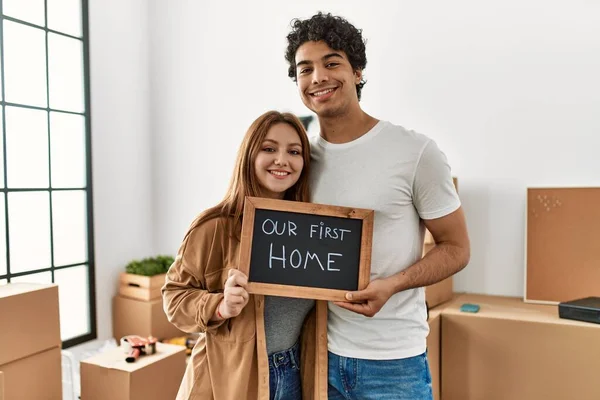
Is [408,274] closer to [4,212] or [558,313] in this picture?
[558,313]

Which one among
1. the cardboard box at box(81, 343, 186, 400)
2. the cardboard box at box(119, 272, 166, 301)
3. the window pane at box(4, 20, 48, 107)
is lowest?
the cardboard box at box(81, 343, 186, 400)

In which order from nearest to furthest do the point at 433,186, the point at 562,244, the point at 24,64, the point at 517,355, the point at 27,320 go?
1. the point at 433,186
2. the point at 27,320
3. the point at 517,355
4. the point at 562,244
5. the point at 24,64

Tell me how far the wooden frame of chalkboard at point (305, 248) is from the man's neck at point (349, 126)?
248 millimetres

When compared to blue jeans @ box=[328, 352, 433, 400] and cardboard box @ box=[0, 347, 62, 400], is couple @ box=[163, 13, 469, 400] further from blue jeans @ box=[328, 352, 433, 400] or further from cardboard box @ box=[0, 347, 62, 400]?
cardboard box @ box=[0, 347, 62, 400]

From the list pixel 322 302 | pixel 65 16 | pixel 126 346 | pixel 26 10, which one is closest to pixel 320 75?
pixel 322 302

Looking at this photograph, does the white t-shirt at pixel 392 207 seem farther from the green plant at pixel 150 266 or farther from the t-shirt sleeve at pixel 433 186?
the green plant at pixel 150 266

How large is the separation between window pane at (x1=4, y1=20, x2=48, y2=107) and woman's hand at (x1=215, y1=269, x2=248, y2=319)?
208cm

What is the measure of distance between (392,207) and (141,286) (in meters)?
2.24

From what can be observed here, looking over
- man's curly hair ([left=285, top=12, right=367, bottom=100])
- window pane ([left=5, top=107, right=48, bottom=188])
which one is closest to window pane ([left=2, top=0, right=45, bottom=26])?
window pane ([left=5, top=107, right=48, bottom=188])

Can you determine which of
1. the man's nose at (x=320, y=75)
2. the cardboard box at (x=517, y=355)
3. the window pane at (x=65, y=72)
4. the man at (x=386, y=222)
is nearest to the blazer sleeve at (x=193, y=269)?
the man at (x=386, y=222)

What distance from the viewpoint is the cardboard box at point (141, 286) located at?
3.10 metres

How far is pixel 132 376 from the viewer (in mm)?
2139

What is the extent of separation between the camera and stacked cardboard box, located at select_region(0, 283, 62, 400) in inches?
77.0

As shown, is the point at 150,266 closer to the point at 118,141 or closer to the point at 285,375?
the point at 118,141
